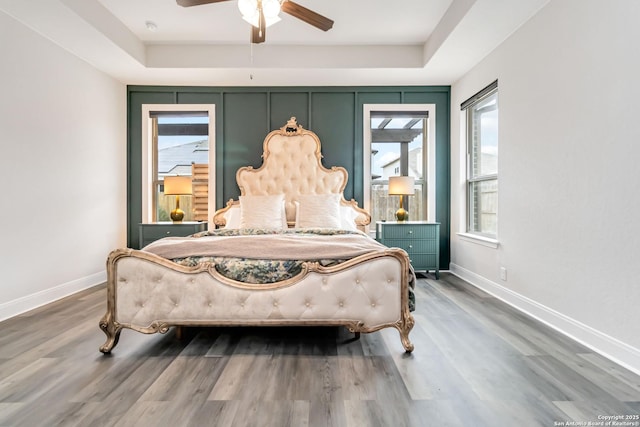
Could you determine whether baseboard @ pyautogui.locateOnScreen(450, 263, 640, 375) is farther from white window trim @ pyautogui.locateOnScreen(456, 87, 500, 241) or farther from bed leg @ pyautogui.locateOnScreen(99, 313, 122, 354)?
bed leg @ pyautogui.locateOnScreen(99, 313, 122, 354)

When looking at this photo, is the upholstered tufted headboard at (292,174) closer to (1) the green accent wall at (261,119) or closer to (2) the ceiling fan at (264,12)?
(1) the green accent wall at (261,119)

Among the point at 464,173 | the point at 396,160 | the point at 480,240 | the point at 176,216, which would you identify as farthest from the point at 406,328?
the point at 176,216

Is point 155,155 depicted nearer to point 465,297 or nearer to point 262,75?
point 262,75

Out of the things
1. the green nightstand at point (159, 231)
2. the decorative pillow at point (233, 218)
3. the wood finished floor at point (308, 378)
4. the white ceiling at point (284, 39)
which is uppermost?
the white ceiling at point (284, 39)

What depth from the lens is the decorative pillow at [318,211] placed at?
3730 mm

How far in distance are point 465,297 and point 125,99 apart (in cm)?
503

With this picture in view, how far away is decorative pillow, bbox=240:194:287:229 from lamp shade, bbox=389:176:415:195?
148cm

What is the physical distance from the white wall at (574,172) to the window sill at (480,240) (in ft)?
0.28

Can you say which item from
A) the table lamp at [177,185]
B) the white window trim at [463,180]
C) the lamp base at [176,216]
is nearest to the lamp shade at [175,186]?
the table lamp at [177,185]

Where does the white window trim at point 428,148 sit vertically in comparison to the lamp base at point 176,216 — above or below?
above

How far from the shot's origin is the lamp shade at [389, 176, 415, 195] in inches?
163

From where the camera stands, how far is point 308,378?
5.81ft

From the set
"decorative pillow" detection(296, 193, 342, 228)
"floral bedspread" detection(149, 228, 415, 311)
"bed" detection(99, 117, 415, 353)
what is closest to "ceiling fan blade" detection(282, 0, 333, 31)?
"bed" detection(99, 117, 415, 353)

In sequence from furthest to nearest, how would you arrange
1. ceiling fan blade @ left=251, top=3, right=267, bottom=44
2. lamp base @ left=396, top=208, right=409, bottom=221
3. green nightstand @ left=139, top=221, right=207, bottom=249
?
lamp base @ left=396, top=208, right=409, bottom=221
green nightstand @ left=139, top=221, right=207, bottom=249
ceiling fan blade @ left=251, top=3, right=267, bottom=44
